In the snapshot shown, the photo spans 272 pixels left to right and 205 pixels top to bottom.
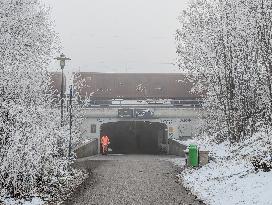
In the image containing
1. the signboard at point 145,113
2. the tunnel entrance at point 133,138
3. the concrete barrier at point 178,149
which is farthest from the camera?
the tunnel entrance at point 133,138

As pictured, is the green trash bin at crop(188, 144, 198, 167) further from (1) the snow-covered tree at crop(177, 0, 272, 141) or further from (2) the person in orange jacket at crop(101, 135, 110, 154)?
(2) the person in orange jacket at crop(101, 135, 110, 154)

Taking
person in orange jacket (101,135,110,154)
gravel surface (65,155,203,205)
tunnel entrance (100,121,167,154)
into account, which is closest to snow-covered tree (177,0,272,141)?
gravel surface (65,155,203,205)

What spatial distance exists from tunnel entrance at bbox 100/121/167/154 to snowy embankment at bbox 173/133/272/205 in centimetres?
3650

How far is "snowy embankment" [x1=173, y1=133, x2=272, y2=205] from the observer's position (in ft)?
40.6

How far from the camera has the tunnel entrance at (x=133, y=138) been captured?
191 ft

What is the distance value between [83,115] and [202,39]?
1974 centimetres

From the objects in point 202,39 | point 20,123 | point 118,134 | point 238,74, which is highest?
point 202,39

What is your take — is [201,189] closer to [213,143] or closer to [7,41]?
[7,41]

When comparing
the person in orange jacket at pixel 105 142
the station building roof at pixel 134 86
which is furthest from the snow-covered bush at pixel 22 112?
the station building roof at pixel 134 86

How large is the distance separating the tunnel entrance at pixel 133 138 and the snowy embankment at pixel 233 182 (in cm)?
3650

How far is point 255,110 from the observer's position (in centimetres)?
2367

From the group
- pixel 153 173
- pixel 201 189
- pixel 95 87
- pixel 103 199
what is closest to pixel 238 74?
pixel 153 173

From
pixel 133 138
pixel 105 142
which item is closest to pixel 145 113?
pixel 105 142

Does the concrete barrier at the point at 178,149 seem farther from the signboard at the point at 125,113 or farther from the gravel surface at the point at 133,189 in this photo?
the gravel surface at the point at 133,189
